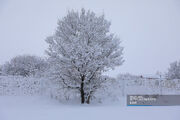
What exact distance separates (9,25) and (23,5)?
4.61m

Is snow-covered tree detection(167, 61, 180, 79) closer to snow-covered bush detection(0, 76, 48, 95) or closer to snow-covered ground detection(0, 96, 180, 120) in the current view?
snow-covered ground detection(0, 96, 180, 120)

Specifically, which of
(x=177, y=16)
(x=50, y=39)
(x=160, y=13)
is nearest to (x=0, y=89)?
(x=50, y=39)

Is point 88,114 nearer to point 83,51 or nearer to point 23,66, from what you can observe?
point 83,51

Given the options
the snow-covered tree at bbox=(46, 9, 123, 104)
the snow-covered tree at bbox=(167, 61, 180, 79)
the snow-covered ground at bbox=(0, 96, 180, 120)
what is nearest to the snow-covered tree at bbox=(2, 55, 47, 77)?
the snow-covered tree at bbox=(46, 9, 123, 104)

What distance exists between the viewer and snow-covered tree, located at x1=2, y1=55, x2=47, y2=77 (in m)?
28.1

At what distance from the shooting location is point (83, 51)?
8.31 meters

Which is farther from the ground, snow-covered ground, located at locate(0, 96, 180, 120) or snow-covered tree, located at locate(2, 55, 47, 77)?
snow-covered tree, located at locate(2, 55, 47, 77)

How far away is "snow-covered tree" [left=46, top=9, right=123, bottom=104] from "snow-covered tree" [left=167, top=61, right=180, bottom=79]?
94.7 ft

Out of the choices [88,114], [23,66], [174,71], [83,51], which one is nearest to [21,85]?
[83,51]

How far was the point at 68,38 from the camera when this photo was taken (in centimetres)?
966

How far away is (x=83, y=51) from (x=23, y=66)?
23952 mm

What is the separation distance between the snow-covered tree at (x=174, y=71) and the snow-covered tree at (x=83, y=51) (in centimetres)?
2885

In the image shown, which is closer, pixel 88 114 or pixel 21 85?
pixel 88 114

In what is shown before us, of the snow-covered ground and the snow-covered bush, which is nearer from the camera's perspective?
the snow-covered ground
